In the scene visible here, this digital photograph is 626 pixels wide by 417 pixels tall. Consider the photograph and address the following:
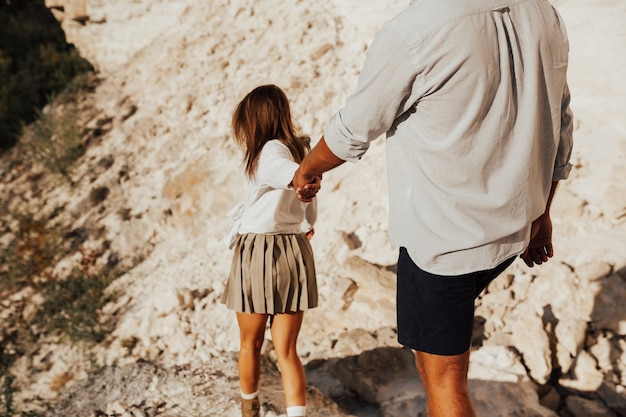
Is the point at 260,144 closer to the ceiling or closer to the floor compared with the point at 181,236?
closer to the ceiling

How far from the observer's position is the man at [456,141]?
157cm

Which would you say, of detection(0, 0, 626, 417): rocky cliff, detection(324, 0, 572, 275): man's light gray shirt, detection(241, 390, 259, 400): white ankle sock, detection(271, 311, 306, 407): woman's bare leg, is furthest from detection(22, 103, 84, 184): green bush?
A: detection(324, 0, 572, 275): man's light gray shirt

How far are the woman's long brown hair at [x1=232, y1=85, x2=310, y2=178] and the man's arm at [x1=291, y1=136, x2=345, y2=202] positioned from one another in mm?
425

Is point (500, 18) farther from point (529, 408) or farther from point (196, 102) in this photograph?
point (196, 102)

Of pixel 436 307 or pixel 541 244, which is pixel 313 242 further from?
pixel 436 307

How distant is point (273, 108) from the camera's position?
256 cm

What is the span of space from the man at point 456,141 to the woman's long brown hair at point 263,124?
0.70 m

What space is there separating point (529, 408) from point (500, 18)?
2376 mm

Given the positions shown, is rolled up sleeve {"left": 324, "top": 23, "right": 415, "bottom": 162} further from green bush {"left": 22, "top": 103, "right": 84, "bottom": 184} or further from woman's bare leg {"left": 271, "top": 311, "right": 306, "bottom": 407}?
green bush {"left": 22, "top": 103, "right": 84, "bottom": 184}

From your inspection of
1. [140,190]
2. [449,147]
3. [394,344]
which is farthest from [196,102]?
[449,147]

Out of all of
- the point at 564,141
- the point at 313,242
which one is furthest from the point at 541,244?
the point at 313,242

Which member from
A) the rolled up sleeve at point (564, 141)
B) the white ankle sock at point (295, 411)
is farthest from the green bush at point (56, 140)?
the rolled up sleeve at point (564, 141)

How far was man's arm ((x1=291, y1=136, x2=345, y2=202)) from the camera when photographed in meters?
1.90

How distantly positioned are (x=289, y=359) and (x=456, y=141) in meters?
1.49
